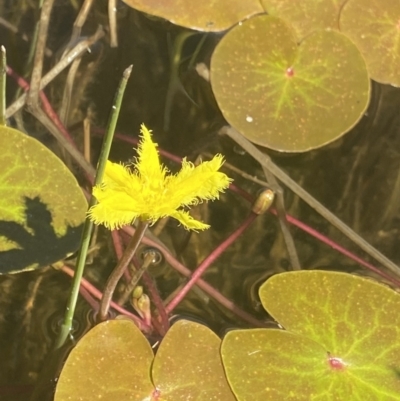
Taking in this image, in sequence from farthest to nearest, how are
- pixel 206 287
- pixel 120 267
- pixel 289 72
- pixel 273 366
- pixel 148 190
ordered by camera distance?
pixel 289 72
pixel 206 287
pixel 273 366
pixel 120 267
pixel 148 190

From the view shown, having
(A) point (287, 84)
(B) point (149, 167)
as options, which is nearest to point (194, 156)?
(A) point (287, 84)

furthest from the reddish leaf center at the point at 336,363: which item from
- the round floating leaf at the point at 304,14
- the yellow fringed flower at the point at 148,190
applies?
the round floating leaf at the point at 304,14

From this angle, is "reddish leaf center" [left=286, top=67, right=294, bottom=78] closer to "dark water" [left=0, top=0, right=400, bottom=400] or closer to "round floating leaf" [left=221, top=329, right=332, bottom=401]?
"dark water" [left=0, top=0, right=400, bottom=400]

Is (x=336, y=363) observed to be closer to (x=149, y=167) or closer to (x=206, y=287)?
(x=206, y=287)

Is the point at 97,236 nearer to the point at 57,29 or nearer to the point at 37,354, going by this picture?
the point at 37,354

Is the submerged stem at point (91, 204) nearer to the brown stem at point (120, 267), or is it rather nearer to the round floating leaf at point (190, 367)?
the brown stem at point (120, 267)
